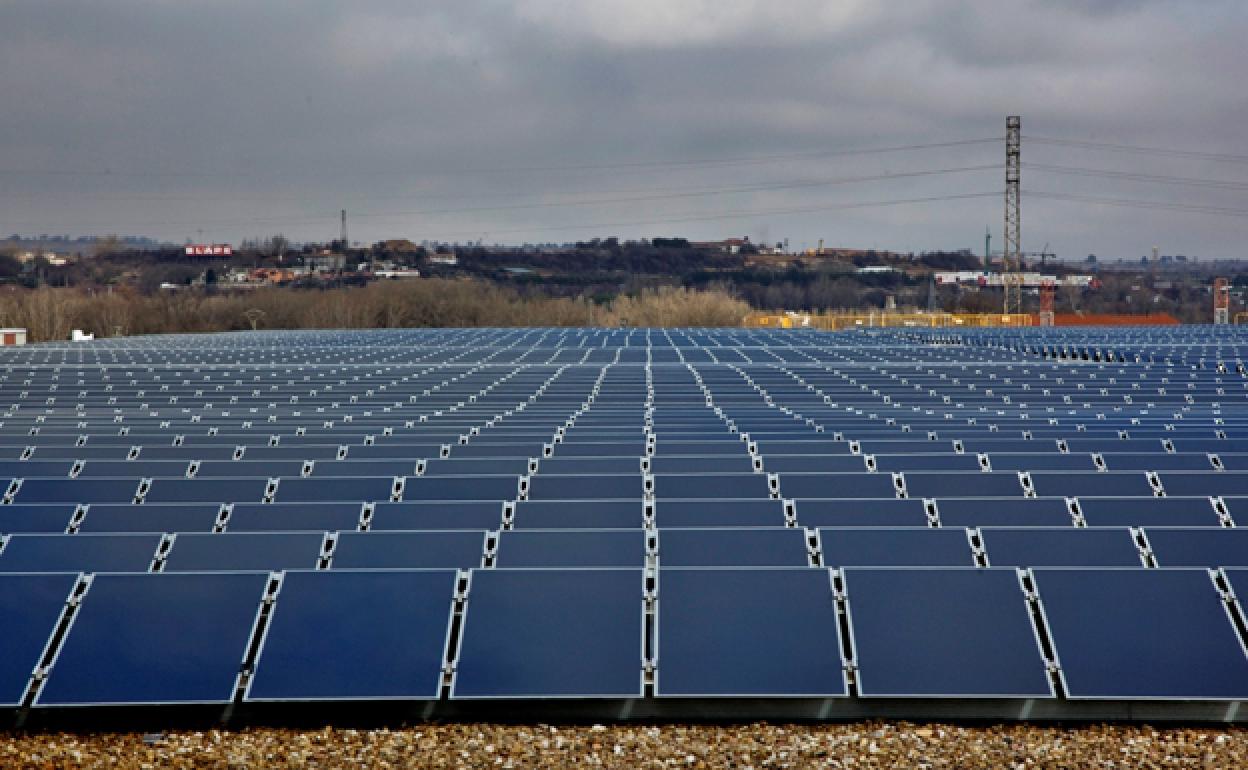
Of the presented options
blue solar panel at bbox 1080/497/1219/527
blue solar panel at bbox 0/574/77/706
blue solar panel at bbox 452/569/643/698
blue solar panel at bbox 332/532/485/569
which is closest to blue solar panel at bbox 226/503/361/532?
blue solar panel at bbox 332/532/485/569

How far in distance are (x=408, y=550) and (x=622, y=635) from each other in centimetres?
244

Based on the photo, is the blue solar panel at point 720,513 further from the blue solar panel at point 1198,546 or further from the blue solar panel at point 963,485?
the blue solar panel at point 1198,546

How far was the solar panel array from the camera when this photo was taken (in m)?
8.09

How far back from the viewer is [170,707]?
7.99 meters

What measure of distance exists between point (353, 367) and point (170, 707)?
1439 inches

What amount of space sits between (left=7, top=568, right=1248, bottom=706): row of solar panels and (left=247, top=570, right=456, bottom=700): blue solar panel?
12 millimetres

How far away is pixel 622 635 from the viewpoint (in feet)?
27.4

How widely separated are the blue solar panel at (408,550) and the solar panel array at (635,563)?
3cm

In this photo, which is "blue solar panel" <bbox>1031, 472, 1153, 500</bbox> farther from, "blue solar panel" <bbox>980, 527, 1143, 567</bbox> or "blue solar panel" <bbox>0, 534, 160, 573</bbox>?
"blue solar panel" <bbox>0, 534, 160, 573</bbox>

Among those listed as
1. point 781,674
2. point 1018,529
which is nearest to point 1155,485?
point 1018,529

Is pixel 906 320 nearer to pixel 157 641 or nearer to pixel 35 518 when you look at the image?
pixel 35 518

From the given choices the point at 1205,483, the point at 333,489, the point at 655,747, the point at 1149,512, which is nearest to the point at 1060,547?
the point at 1149,512

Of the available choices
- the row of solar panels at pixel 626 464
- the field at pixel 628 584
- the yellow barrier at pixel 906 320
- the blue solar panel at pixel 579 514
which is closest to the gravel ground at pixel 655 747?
the field at pixel 628 584

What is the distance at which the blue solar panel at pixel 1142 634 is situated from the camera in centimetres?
805
